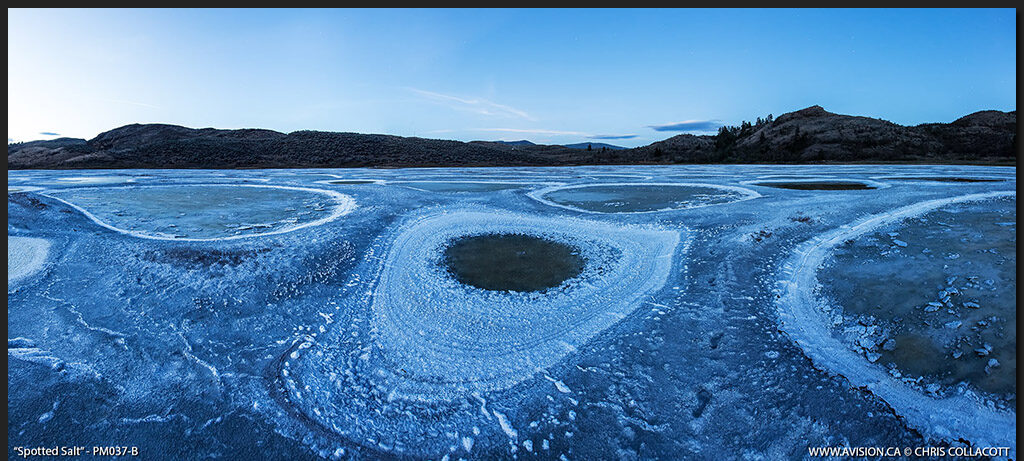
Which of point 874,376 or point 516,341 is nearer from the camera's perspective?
point 874,376

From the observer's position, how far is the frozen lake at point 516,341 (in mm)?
2500

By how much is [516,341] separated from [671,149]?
4339 centimetres

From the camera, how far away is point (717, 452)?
2355mm

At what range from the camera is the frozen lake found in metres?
2.50

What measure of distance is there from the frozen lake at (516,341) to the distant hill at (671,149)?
30206 mm

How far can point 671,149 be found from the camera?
42.7 metres

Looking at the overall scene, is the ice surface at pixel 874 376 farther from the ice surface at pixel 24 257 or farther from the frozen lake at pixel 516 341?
the ice surface at pixel 24 257

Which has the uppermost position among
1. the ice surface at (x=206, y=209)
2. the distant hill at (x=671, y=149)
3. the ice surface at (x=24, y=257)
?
the distant hill at (x=671, y=149)

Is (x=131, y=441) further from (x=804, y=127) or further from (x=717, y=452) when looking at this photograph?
(x=804, y=127)

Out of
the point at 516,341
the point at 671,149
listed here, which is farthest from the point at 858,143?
the point at 516,341

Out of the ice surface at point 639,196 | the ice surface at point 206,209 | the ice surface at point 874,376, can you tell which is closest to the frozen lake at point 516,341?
the ice surface at point 874,376

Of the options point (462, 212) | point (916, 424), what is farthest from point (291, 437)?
point (462, 212)

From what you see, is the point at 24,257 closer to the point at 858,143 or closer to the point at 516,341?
the point at 516,341

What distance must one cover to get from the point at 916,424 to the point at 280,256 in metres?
6.32
